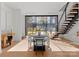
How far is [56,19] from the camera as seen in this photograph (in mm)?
10578

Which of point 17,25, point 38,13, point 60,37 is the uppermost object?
A: point 38,13

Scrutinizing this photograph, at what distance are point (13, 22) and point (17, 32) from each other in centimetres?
74

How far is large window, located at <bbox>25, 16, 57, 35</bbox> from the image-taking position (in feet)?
32.7

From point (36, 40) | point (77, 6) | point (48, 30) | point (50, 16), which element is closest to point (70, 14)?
point (77, 6)

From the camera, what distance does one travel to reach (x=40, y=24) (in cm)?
1004

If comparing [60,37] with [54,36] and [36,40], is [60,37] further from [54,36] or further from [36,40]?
[36,40]

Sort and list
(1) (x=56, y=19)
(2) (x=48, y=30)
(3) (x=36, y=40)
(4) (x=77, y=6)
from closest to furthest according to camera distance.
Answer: (4) (x=77, y=6), (3) (x=36, y=40), (2) (x=48, y=30), (1) (x=56, y=19)

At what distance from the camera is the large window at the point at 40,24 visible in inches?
392

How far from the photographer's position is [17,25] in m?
10.6

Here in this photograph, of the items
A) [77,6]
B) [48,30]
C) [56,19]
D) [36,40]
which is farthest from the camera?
[56,19]

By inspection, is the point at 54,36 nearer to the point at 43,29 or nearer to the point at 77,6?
the point at 43,29

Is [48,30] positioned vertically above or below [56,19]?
below

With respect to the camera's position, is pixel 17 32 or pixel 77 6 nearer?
pixel 77 6

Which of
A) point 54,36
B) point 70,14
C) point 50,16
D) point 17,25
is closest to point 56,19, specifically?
point 50,16
